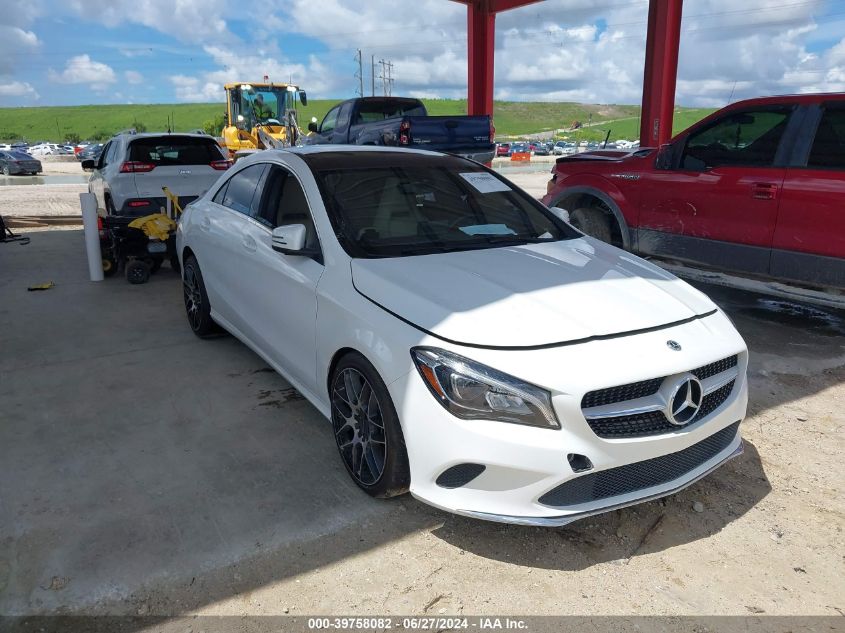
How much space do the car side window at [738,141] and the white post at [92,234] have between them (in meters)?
6.54

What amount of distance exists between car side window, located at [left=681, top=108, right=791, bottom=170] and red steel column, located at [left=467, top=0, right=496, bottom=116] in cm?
993

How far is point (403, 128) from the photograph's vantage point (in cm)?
1074

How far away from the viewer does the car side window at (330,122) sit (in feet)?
44.4

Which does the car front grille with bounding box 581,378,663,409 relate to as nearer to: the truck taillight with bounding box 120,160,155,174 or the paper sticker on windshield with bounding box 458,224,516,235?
the paper sticker on windshield with bounding box 458,224,516,235

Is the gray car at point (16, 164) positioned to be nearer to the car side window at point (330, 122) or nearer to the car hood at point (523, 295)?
the car side window at point (330, 122)

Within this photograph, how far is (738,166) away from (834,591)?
4.13 meters

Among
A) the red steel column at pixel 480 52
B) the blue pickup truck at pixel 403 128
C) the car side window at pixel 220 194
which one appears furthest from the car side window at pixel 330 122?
the car side window at pixel 220 194

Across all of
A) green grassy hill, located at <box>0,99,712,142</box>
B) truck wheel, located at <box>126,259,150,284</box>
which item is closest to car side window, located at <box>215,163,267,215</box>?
truck wheel, located at <box>126,259,150,284</box>

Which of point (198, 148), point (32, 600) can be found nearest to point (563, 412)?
point (32, 600)

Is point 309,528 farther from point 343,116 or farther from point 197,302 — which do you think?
point 343,116

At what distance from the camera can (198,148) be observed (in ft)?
30.8

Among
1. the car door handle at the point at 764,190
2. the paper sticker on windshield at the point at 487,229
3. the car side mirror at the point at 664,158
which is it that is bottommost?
the paper sticker on windshield at the point at 487,229

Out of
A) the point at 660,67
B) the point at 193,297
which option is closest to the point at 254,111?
the point at 660,67

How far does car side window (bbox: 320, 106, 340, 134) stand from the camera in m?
13.5
